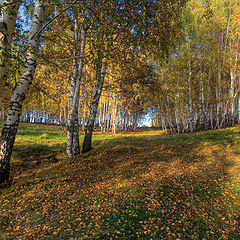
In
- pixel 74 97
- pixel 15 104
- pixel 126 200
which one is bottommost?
pixel 126 200

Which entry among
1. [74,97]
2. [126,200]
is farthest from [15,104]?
[126,200]

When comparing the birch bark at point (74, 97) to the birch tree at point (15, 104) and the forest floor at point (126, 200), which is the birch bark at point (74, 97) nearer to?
the forest floor at point (126, 200)

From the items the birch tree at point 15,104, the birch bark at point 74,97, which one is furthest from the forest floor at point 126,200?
the birch bark at point 74,97

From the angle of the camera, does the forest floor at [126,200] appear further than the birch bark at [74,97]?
No

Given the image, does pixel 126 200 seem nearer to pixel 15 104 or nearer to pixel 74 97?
pixel 15 104

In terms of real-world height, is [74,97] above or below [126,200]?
above

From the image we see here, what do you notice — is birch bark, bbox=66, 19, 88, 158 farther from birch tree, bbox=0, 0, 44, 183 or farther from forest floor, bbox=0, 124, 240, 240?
birch tree, bbox=0, 0, 44, 183

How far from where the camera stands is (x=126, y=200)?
4.51 meters

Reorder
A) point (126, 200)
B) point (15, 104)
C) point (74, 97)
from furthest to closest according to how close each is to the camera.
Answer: point (74, 97) < point (15, 104) < point (126, 200)

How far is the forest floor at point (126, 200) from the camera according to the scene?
3375 mm

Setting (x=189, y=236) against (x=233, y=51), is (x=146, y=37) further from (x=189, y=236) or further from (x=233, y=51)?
(x=233, y=51)

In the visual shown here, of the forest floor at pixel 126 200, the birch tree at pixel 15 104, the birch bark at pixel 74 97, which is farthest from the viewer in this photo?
the birch bark at pixel 74 97

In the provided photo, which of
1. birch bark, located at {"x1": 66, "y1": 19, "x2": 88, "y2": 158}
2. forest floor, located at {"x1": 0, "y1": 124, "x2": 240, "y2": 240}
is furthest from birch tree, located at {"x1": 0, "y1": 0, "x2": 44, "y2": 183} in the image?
birch bark, located at {"x1": 66, "y1": 19, "x2": 88, "y2": 158}

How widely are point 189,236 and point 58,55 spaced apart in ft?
39.6
